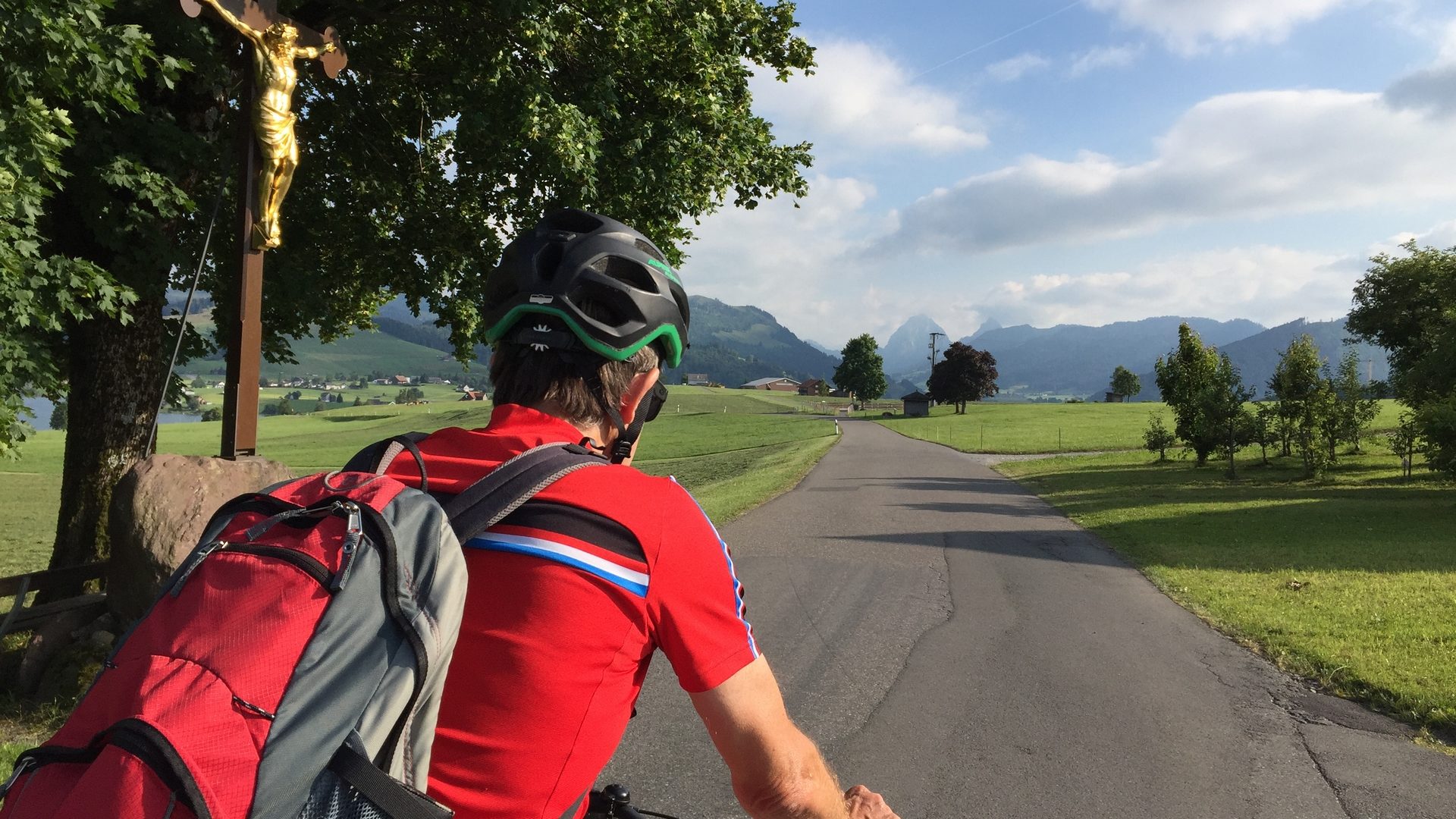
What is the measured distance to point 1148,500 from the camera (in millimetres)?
19625

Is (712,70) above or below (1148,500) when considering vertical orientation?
above

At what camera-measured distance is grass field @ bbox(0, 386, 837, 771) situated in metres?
16.5

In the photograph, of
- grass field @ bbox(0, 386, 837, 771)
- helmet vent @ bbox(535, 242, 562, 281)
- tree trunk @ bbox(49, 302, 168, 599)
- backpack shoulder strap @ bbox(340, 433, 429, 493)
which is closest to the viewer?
backpack shoulder strap @ bbox(340, 433, 429, 493)

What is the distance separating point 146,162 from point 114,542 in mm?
4078

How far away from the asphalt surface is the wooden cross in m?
3.59

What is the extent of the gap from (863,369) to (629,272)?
108 m

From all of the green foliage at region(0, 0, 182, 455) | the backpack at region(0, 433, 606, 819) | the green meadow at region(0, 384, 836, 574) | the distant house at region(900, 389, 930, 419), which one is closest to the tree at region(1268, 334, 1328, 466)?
the green meadow at region(0, 384, 836, 574)

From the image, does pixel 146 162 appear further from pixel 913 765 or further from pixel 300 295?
pixel 913 765

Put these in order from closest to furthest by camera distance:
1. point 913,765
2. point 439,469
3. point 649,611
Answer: point 649,611 → point 439,469 → point 913,765

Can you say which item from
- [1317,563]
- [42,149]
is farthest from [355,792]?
[1317,563]

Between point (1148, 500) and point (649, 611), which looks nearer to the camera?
point (649, 611)

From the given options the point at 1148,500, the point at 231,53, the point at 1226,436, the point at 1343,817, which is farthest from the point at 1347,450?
the point at 231,53

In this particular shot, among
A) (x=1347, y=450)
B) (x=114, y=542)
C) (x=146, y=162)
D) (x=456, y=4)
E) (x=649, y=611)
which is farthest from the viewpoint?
(x=1347, y=450)

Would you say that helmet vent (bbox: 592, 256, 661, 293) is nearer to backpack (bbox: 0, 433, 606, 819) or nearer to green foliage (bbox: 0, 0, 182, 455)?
backpack (bbox: 0, 433, 606, 819)
